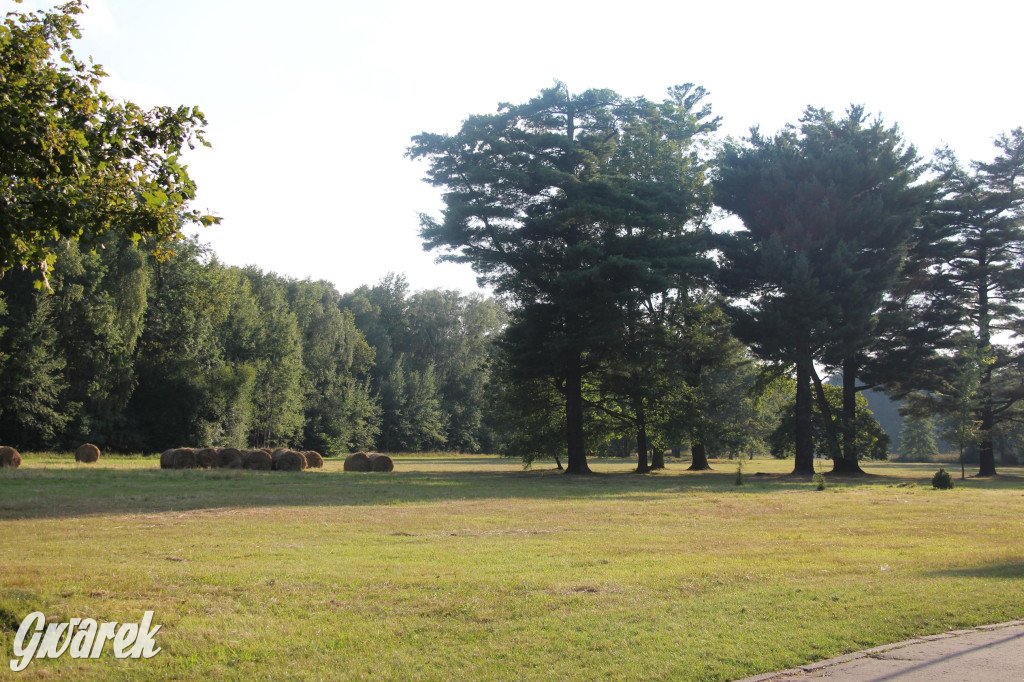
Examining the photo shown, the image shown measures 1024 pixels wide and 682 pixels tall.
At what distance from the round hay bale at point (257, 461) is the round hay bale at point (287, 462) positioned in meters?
0.49

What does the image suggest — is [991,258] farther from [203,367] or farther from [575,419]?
[203,367]

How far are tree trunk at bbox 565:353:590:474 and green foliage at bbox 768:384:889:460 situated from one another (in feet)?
42.0

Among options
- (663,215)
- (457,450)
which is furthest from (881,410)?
(663,215)

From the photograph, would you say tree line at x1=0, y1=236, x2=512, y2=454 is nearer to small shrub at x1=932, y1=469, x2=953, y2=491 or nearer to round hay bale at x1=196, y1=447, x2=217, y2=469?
round hay bale at x1=196, y1=447, x2=217, y2=469

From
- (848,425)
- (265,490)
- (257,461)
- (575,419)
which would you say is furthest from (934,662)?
(848,425)

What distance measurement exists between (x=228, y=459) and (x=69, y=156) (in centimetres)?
3143

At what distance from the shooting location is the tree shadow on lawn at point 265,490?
1803 cm

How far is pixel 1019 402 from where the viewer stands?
43.2 meters

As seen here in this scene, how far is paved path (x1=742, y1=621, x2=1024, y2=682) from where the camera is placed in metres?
5.79

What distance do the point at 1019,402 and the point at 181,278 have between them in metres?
58.6

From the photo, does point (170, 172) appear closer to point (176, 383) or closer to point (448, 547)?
point (448, 547)

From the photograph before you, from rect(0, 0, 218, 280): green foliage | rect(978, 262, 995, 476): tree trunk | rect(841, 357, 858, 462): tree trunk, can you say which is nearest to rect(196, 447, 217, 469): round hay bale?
rect(0, 0, 218, 280): green foliage

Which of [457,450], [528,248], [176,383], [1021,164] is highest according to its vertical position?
[1021,164]

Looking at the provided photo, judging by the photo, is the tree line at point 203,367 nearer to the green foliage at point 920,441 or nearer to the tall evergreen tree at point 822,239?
the tall evergreen tree at point 822,239
